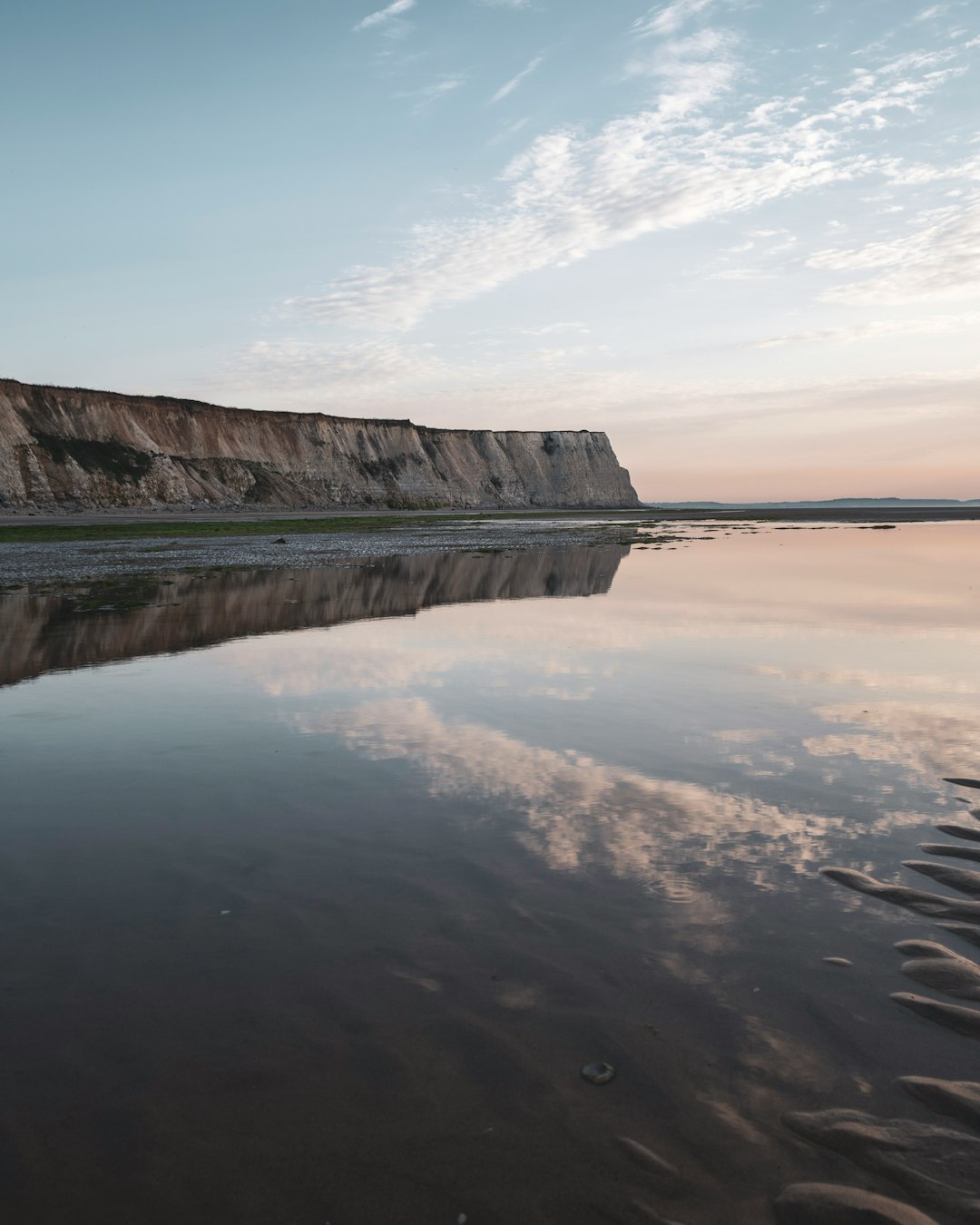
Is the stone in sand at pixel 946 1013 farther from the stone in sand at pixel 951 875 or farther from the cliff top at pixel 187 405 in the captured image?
the cliff top at pixel 187 405

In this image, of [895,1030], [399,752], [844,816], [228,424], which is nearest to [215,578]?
[399,752]

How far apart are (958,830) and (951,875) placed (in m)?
0.72

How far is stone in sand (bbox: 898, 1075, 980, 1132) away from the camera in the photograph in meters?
2.74

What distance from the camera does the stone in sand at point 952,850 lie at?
4672 millimetres

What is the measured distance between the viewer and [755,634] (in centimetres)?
1269

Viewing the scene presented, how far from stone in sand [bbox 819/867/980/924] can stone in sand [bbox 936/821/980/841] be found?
92 cm

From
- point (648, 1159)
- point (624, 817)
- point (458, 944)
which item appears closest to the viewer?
point (648, 1159)

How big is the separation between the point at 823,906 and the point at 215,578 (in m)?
20.4

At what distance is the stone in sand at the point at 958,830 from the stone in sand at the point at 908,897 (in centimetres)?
92

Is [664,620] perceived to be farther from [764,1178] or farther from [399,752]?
[764,1178]

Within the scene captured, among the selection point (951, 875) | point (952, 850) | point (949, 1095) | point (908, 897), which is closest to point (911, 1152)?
point (949, 1095)

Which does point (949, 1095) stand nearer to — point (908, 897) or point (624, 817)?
point (908, 897)

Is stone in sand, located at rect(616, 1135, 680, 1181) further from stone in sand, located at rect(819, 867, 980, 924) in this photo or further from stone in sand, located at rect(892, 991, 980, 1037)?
stone in sand, located at rect(819, 867, 980, 924)

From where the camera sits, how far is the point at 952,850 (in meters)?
4.74
